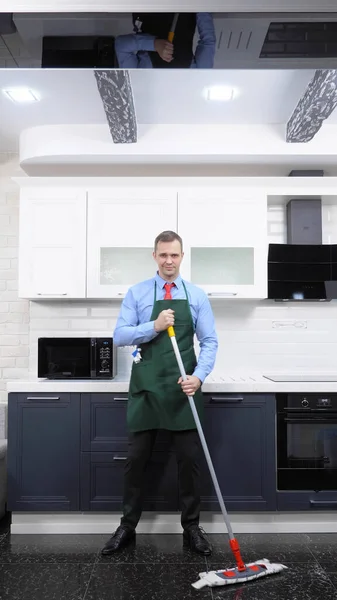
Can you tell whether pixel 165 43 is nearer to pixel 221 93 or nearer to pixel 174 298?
pixel 174 298

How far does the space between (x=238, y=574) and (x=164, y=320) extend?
49.4 inches

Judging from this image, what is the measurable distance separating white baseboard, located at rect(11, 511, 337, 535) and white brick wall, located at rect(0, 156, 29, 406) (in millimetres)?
1055

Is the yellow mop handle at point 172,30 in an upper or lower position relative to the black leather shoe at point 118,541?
upper

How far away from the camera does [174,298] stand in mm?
2895

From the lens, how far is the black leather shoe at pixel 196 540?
8.82 ft

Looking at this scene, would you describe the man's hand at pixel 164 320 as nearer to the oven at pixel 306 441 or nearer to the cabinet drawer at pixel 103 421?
the cabinet drawer at pixel 103 421

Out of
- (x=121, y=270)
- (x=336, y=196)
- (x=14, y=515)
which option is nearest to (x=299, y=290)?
(x=336, y=196)

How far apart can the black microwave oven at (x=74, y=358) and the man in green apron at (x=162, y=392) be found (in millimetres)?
458

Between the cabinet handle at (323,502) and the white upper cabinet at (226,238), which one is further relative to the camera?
the white upper cabinet at (226,238)

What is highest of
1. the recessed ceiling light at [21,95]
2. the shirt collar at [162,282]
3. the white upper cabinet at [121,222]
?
the recessed ceiling light at [21,95]

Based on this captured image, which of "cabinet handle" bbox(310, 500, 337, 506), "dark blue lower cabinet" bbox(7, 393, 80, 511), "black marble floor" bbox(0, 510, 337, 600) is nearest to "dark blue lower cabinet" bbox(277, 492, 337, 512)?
"cabinet handle" bbox(310, 500, 337, 506)

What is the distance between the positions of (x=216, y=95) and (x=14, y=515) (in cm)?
284

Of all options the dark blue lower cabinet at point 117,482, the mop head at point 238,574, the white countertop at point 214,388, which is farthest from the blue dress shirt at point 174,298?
the mop head at point 238,574

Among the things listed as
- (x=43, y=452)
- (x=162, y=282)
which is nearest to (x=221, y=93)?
(x=162, y=282)
